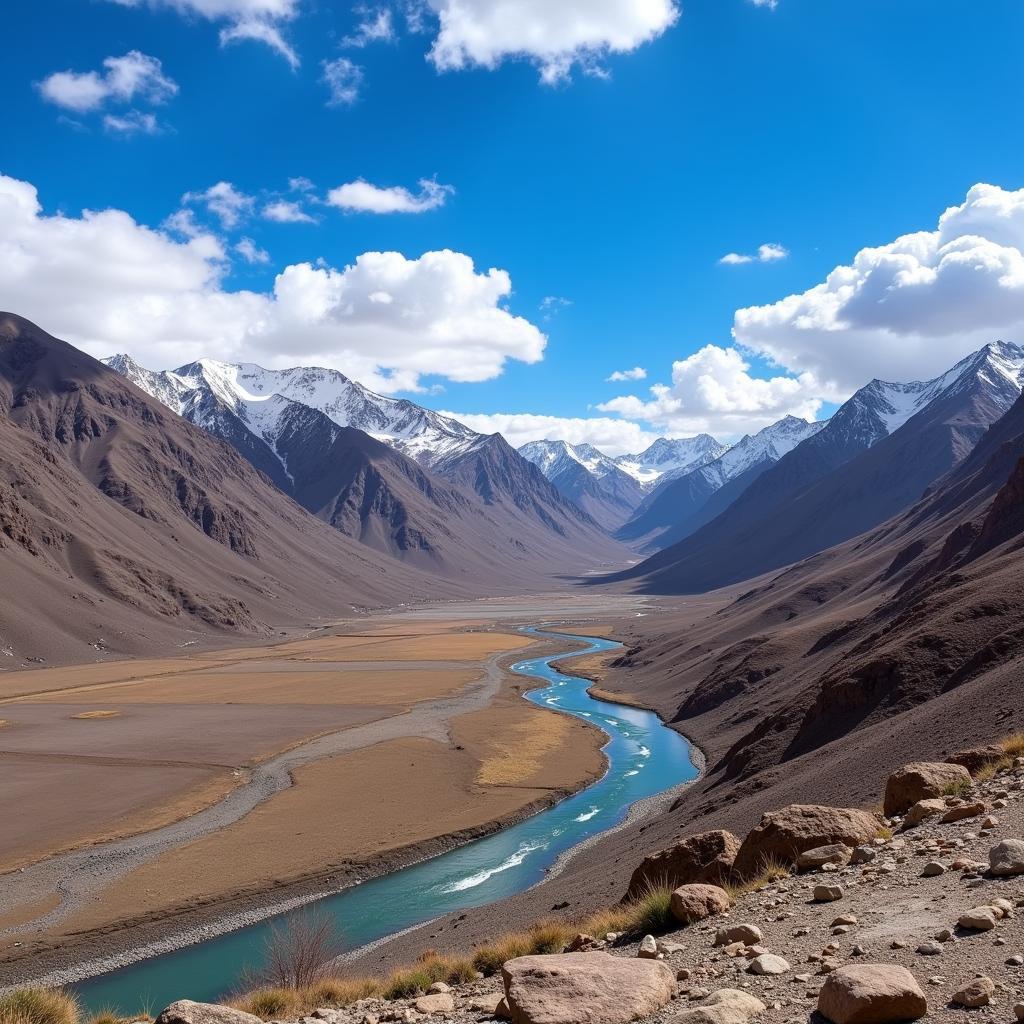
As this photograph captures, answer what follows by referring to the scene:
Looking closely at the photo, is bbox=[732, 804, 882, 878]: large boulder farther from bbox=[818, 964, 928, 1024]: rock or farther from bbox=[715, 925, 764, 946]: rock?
bbox=[818, 964, 928, 1024]: rock

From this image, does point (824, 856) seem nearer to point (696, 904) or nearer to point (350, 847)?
point (696, 904)

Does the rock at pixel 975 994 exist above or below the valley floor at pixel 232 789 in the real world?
above

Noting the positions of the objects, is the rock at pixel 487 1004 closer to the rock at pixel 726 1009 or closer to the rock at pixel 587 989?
the rock at pixel 587 989

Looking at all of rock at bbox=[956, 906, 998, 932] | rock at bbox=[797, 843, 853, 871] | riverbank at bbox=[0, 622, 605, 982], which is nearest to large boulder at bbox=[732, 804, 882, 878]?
rock at bbox=[797, 843, 853, 871]

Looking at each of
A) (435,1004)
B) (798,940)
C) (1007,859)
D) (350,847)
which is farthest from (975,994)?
(350,847)

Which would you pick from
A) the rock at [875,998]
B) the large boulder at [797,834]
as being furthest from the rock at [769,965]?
the large boulder at [797,834]
